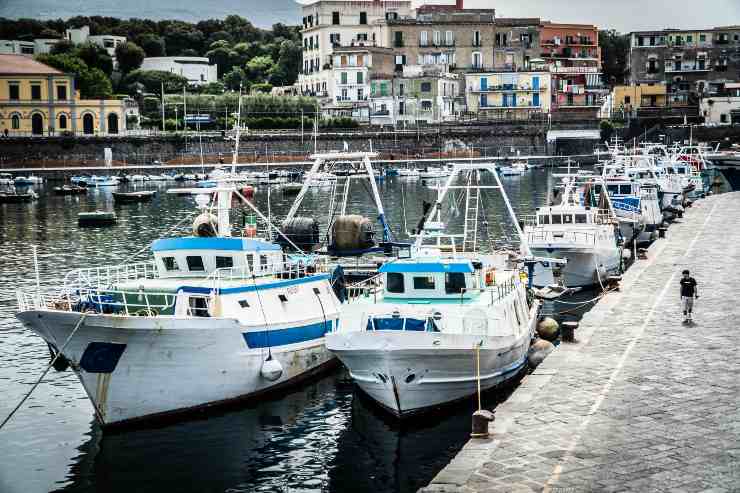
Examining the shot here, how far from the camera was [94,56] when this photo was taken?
16775 cm

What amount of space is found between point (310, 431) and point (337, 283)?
11082 mm

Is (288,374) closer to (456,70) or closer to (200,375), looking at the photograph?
(200,375)

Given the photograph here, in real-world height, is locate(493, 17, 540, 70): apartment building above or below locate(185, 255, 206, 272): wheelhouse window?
above

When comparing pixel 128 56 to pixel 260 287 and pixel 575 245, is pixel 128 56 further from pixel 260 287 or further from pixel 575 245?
pixel 260 287

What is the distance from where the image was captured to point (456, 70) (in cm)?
15438

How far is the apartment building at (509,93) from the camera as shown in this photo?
486 feet

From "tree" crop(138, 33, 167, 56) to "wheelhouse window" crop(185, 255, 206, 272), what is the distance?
569 ft

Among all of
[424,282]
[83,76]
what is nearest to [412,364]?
[424,282]

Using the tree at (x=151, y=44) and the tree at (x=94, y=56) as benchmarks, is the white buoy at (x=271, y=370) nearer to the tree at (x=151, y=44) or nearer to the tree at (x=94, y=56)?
the tree at (x=94, y=56)

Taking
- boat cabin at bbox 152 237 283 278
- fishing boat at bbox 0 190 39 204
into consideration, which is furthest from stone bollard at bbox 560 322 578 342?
fishing boat at bbox 0 190 39 204

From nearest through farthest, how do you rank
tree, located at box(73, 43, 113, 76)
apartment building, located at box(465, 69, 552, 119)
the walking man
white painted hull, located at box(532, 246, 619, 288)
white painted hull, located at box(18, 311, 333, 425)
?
white painted hull, located at box(18, 311, 333, 425)
the walking man
white painted hull, located at box(532, 246, 619, 288)
apartment building, located at box(465, 69, 552, 119)
tree, located at box(73, 43, 113, 76)

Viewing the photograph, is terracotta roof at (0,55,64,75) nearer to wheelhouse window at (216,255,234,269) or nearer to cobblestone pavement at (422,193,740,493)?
wheelhouse window at (216,255,234,269)

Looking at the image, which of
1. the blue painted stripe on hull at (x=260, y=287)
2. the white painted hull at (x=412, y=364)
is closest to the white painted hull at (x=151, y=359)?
the blue painted stripe on hull at (x=260, y=287)

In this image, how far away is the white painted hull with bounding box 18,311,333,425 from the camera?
24.9 metres
